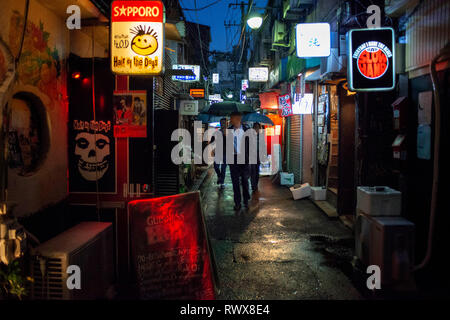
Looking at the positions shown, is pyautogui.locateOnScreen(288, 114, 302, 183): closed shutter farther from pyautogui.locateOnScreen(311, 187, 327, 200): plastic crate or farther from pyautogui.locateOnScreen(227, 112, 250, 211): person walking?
pyautogui.locateOnScreen(227, 112, 250, 211): person walking

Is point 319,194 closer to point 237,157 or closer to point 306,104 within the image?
point 237,157

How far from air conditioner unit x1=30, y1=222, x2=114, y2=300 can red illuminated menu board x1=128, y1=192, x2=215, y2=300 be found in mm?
705

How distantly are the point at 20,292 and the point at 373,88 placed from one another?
22.0ft

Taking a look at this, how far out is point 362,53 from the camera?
6203 mm

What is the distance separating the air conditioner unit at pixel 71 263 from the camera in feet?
12.1

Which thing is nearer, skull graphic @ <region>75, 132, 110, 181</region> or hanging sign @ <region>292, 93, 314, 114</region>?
skull graphic @ <region>75, 132, 110, 181</region>

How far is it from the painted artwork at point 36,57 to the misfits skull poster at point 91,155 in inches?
28.1

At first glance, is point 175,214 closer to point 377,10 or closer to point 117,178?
point 117,178

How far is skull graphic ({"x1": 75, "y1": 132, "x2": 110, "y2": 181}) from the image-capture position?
5.30 m

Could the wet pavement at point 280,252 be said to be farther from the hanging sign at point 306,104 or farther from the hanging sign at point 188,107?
the hanging sign at point 188,107

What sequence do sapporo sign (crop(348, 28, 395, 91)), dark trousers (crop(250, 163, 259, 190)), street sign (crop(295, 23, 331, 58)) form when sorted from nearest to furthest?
sapporo sign (crop(348, 28, 395, 91)), street sign (crop(295, 23, 331, 58)), dark trousers (crop(250, 163, 259, 190))

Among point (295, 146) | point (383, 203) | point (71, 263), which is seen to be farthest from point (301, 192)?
point (71, 263)

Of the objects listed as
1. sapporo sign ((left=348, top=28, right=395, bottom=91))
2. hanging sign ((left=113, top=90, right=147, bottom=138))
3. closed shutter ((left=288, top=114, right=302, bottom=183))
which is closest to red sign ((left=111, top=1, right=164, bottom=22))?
hanging sign ((left=113, top=90, right=147, bottom=138))

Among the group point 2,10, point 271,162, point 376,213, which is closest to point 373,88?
point 376,213
